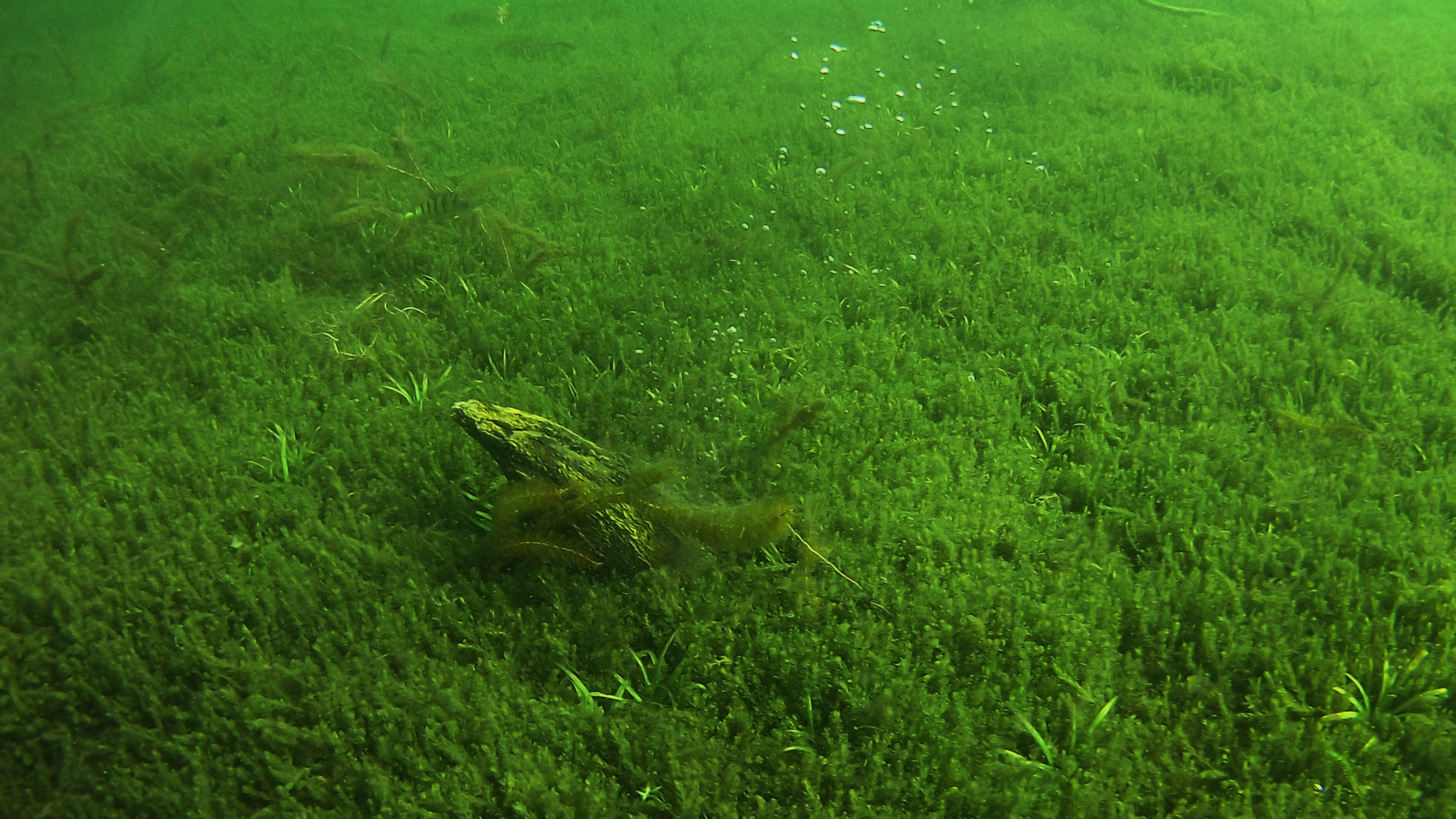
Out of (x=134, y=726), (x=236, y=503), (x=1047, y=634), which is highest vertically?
(x=1047, y=634)

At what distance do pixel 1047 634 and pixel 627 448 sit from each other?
2.63 metres

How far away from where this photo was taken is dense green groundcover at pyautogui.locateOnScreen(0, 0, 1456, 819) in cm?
313

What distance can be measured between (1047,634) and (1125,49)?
36.2 feet

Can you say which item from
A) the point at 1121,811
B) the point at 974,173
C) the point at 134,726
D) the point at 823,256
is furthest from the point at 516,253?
the point at 1121,811

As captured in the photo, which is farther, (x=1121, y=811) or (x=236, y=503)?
(x=236, y=503)

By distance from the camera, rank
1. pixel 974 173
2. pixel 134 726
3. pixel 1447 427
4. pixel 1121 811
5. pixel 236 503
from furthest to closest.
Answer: pixel 974 173
pixel 1447 427
pixel 236 503
pixel 134 726
pixel 1121 811

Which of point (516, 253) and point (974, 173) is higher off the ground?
point (974, 173)

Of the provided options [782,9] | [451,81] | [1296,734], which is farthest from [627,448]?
[782,9]

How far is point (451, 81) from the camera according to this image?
11086mm

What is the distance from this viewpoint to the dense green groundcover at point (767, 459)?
10.3 ft

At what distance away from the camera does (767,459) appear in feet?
14.6

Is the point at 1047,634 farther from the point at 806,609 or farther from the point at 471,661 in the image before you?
the point at 471,661

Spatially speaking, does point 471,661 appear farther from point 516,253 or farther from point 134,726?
point 516,253

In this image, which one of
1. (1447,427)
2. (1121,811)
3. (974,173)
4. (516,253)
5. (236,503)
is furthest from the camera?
(974,173)
